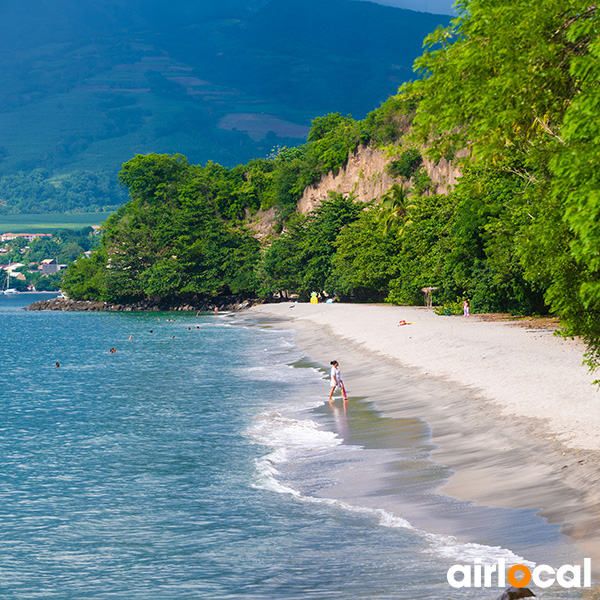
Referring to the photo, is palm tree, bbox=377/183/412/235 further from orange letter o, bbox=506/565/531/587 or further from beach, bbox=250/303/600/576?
orange letter o, bbox=506/565/531/587

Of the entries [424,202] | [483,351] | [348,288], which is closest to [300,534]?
[483,351]

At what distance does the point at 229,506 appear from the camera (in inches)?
588

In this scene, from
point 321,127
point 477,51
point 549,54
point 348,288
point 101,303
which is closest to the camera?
point 549,54

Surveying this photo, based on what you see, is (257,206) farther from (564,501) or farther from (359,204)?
(564,501)

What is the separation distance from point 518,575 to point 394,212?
71700 millimetres

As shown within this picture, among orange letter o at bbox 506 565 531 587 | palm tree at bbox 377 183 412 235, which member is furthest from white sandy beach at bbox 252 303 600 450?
palm tree at bbox 377 183 412 235

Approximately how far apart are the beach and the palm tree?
115 feet

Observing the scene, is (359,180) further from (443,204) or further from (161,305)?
(443,204)

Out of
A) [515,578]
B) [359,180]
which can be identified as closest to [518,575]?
[515,578]

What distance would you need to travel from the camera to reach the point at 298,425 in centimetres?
2231

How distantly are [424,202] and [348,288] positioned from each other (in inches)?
753

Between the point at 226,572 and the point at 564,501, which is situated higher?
the point at 564,501

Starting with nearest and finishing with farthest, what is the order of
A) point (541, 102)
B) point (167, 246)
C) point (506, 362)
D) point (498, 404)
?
point (541, 102) → point (498, 404) → point (506, 362) → point (167, 246)

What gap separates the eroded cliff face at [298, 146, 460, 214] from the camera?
10349 cm
